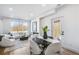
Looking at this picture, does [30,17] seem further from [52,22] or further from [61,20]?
[61,20]

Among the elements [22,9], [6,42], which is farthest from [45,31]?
[6,42]

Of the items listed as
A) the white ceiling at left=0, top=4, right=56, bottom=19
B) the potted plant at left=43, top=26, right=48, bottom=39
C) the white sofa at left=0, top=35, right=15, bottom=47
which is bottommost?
the white sofa at left=0, top=35, right=15, bottom=47

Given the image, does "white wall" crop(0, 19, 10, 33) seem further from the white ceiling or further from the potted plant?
the potted plant

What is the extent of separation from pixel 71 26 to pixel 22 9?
3.68ft

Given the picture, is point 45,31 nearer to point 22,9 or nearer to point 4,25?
point 22,9

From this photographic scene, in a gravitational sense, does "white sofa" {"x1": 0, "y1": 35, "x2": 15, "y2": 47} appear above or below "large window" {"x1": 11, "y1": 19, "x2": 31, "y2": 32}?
below

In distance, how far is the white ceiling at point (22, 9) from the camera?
2.27 meters

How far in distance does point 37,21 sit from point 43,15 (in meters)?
0.20

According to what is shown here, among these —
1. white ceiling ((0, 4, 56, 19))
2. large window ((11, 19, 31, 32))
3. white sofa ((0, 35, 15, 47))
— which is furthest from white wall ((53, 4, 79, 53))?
white sofa ((0, 35, 15, 47))

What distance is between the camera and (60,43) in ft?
7.61

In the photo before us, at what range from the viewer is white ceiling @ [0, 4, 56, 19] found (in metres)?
2.27

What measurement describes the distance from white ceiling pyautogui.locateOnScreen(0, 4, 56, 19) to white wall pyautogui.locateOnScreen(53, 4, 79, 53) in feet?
1.06
